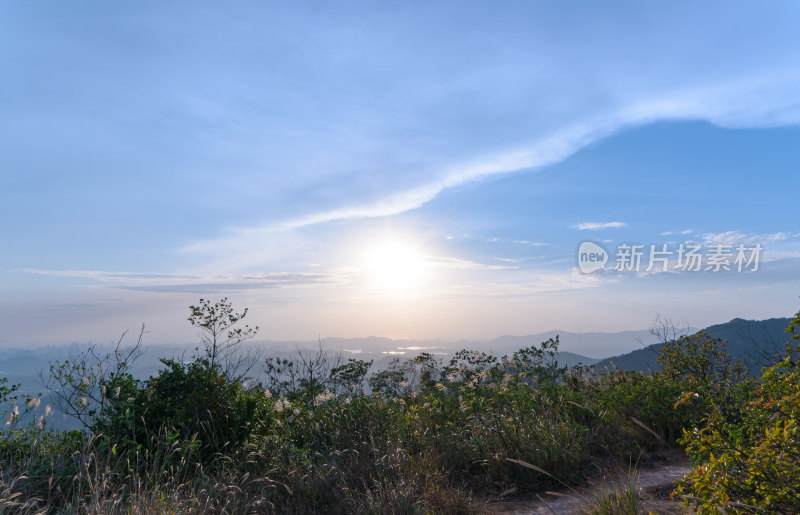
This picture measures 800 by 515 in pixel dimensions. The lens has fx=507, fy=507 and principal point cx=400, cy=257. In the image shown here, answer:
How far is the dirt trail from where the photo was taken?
5546mm

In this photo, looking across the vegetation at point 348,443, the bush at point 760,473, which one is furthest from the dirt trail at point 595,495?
the bush at point 760,473

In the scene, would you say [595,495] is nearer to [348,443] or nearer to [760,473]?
[760,473]

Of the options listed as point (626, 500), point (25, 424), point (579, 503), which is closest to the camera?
point (626, 500)

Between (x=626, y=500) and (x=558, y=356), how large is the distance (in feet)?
28.8

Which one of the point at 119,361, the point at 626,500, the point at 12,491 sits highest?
the point at 119,361

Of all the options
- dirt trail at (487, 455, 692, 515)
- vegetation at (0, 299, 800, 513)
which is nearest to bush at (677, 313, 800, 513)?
vegetation at (0, 299, 800, 513)

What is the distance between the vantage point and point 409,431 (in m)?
7.83

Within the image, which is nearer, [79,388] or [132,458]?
[132,458]

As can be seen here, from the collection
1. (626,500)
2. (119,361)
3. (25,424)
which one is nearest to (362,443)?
(626,500)

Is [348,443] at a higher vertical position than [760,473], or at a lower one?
lower

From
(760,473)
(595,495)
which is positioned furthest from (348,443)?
(760,473)

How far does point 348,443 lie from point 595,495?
11.6 ft

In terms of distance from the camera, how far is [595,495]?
525cm

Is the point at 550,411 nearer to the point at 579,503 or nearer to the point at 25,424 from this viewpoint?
the point at 579,503
